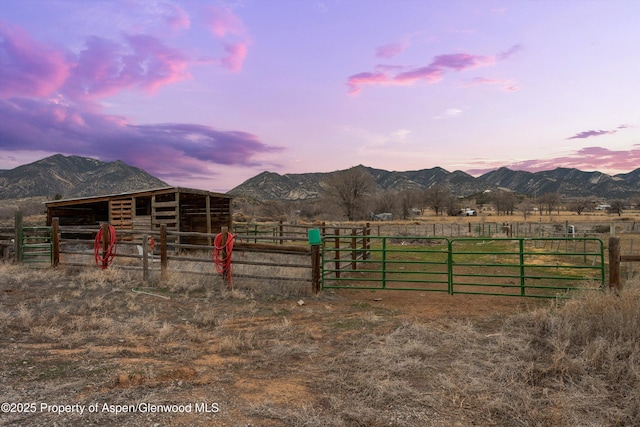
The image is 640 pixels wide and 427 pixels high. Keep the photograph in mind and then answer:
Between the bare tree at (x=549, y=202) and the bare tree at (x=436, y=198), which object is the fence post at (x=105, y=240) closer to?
the bare tree at (x=436, y=198)

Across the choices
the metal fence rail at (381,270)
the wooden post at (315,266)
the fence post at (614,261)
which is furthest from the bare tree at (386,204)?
the fence post at (614,261)

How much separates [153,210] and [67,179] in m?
120

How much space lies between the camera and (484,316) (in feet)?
23.5

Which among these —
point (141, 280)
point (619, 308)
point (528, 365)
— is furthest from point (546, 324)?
point (141, 280)

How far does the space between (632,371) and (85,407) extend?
581 cm

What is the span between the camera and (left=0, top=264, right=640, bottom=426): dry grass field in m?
3.64

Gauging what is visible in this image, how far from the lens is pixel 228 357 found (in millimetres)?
5121

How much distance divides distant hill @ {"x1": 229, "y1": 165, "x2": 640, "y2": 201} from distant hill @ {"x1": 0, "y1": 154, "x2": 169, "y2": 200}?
3210 centimetres

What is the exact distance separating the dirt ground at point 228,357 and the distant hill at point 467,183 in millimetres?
111709

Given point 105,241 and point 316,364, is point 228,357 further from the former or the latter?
point 105,241

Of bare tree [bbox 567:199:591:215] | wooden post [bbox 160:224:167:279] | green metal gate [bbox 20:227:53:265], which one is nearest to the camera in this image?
wooden post [bbox 160:224:167:279]

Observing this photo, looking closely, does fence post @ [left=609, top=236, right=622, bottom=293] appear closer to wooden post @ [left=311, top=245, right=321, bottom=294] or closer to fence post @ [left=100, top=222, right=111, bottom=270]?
wooden post @ [left=311, top=245, right=321, bottom=294]

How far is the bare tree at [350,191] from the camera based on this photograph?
59531mm

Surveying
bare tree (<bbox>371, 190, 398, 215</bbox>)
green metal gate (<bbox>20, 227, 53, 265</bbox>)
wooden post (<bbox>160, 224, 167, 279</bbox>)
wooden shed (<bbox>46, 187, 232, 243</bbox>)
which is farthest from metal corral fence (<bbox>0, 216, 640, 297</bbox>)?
bare tree (<bbox>371, 190, 398, 215</bbox>)
